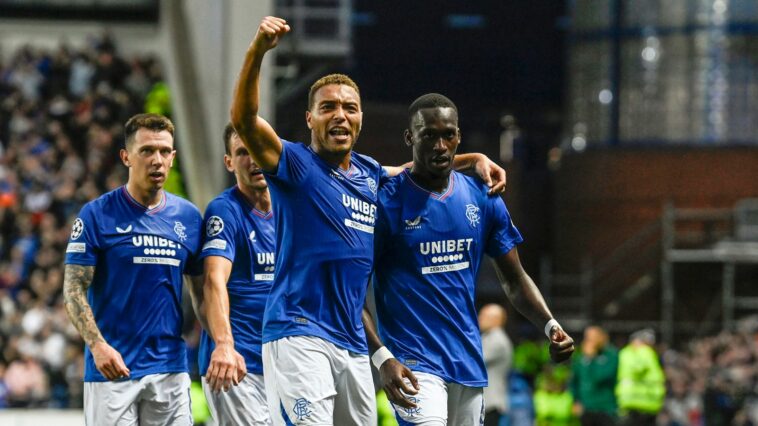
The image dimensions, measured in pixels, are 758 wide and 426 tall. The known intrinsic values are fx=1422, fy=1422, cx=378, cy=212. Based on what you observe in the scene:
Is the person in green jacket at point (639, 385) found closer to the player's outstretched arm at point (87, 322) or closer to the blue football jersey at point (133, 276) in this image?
the blue football jersey at point (133, 276)

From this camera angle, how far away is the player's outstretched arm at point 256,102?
6539 millimetres

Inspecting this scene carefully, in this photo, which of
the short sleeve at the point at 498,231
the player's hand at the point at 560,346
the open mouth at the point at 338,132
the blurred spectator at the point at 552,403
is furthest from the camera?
the blurred spectator at the point at 552,403

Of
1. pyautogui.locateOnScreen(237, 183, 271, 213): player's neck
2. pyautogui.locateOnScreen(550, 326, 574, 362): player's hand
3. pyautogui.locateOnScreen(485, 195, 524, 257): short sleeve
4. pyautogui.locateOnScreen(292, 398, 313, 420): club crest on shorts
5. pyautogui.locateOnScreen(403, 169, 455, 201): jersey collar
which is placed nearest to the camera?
pyautogui.locateOnScreen(292, 398, 313, 420): club crest on shorts

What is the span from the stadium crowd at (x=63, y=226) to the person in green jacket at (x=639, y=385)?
3.11ft

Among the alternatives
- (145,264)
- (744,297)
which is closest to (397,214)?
(145,264)

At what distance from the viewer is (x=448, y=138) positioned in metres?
7.34

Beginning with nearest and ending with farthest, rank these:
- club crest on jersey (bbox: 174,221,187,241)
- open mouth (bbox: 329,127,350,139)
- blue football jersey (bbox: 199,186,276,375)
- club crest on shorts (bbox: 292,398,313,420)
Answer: club crest on shorts (bbox: 292,398,313,420)
open mouth (bbox: 329,127,350,139)
club crest on jersey (bbox: 174,221,187,241)
blue football jersey (bbox: 199,186,276,375)

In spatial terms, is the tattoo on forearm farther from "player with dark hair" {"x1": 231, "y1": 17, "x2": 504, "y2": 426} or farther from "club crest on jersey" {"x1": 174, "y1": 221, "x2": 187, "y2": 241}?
"player with dark hair" {"x1": 231, "y1": 17, "x2": 504, "y2": 426}

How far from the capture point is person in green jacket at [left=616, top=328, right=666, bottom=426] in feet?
58.4

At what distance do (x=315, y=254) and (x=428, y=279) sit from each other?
2.31 ft

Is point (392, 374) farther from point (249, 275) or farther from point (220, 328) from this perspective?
point (249, 275)

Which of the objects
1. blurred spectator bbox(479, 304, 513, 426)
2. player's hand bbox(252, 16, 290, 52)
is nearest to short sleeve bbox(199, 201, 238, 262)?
player's hand bbox(252, 16, 290, 52)

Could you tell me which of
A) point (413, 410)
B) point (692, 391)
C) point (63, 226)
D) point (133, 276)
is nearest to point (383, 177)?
point (413, 410)

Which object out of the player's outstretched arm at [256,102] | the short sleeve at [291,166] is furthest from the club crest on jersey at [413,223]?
Answer: the player's outstretched arm at [256,102]
